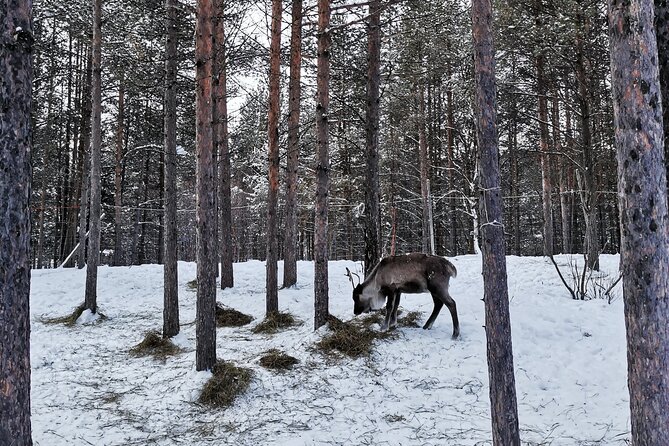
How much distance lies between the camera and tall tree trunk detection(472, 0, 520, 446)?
436 centimetres

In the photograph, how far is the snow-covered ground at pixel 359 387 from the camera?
541 cm

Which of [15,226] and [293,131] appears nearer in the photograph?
[15,226]

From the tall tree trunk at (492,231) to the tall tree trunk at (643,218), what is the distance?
1.09 meters

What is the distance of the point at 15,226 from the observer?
3.60 m

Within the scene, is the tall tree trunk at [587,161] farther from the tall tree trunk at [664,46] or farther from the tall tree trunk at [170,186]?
the tall tree trunk at [170,186]

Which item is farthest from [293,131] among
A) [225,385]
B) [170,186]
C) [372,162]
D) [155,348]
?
[225,385]

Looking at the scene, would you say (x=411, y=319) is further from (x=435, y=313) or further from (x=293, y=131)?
(x=293, y=131)

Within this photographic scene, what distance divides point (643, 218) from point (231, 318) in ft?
31.8

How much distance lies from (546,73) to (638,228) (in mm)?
15483

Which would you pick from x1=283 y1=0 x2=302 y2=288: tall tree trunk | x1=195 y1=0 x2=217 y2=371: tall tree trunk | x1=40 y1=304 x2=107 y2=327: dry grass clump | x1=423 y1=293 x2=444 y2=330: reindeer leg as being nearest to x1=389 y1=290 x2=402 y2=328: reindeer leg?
x1=423 y1=293 x2=444 y2=330: reindeer leg

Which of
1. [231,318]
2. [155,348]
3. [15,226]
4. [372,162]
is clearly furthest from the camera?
[231,318]

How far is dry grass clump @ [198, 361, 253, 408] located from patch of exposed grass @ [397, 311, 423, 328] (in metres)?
3.49

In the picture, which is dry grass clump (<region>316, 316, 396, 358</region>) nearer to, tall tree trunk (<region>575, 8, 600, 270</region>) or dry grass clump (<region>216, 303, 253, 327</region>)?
dry grass clump (<region>216, 303, 253, 327</region>)

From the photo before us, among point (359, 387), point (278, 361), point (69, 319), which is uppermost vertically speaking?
point (69, 319)
